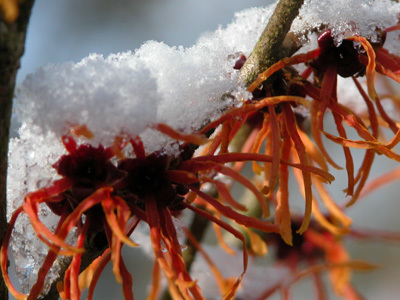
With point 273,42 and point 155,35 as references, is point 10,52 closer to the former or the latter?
point 273,42

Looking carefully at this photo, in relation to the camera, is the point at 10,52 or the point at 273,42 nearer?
the point at 10,52

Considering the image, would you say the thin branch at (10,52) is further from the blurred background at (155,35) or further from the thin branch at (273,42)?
the blurred background at (155,35)

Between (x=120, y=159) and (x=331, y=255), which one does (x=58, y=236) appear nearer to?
(x=120, y=159)

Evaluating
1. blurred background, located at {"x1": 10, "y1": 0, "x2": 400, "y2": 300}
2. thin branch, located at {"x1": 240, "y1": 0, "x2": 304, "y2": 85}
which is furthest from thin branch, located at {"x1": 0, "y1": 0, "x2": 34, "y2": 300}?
blurred background, located at {"x1": 10, "y1": 0, "x2": 400, "y2": 300}

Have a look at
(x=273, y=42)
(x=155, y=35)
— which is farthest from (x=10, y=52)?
(x=155, y=35)

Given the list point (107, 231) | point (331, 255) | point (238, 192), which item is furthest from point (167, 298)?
point (238, 192)
